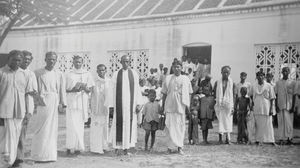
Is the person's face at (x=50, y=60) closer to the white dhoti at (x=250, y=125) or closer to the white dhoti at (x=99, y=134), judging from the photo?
the white dhoti at (x=99, y=134)

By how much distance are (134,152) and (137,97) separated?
1.12 meters

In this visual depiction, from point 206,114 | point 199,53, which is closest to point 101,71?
point 206,114

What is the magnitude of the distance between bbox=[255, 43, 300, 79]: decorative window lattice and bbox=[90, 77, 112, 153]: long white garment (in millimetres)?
6487

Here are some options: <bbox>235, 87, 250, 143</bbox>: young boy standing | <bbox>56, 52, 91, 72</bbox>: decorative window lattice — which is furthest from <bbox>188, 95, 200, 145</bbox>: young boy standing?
<bbox>56, 52, 91, 72</bbox>: decorative window lattice

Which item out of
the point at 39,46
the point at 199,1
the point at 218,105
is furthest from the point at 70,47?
the point at 218,105

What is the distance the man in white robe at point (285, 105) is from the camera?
968cm

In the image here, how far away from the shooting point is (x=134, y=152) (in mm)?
8125

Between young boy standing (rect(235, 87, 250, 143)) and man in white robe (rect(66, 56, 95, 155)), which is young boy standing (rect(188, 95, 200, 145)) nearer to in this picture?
young boy standing (rect(235, 87, 250, 143))

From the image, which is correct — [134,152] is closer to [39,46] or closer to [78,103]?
[78,103]

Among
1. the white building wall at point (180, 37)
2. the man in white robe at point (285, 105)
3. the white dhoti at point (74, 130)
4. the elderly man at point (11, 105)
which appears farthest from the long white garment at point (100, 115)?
the white building wall at point (180, 37)

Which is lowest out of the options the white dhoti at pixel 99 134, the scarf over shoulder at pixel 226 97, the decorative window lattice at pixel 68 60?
the white dhoti at pixel 99 134

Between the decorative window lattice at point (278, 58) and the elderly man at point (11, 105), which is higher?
the decorative window lattice at point (278, 58)

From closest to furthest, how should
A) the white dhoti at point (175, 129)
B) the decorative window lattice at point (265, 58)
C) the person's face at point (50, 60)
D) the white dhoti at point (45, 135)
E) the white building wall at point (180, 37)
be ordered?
the white dhoti at point (45, 135) < the person's face at point (50, 60) < the white dhoti at point (175, 129) < the white building wall at point (180, 37) < the decorative window lattice at point (265, 58)

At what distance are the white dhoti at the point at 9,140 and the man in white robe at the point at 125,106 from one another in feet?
6.96
